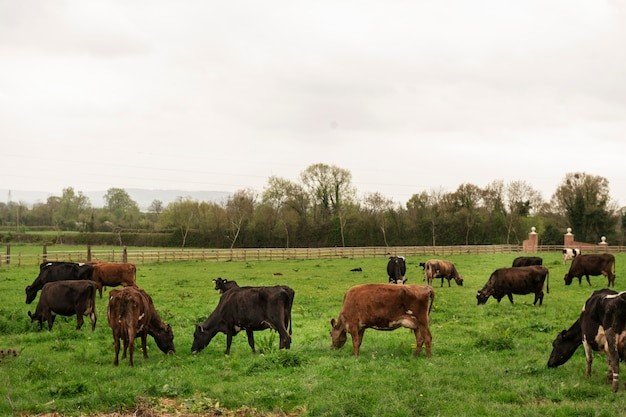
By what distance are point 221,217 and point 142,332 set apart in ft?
193

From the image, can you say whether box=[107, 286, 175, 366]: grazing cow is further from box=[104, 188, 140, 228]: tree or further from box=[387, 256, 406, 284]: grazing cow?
box=[104, 188, 140, 228]: tree

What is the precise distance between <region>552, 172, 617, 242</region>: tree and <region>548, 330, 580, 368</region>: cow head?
68587 mm

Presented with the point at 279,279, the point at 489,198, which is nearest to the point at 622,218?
the point at 489,198

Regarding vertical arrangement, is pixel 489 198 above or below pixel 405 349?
above

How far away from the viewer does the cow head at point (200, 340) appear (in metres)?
12.5

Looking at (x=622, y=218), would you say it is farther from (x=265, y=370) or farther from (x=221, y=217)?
(x=265, y=370)

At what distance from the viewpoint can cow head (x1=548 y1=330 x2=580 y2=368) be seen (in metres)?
10.6

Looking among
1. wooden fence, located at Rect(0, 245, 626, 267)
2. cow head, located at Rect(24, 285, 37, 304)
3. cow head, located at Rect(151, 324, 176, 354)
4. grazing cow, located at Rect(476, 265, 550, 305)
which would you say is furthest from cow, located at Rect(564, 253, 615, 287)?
wooden fence, located at Rect(0, 245, 626, 267)

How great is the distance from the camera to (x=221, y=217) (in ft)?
232

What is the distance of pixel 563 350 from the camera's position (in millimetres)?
10609

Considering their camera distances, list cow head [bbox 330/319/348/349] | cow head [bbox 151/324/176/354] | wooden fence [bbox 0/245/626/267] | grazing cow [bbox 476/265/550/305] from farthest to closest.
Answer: wooden fence [bbox 0/245/626/267] < grazing cow [bbox 476/265/550/305] < cow head [bbox 151/324/176/354] < cow head [bbox 330/319/348/349]

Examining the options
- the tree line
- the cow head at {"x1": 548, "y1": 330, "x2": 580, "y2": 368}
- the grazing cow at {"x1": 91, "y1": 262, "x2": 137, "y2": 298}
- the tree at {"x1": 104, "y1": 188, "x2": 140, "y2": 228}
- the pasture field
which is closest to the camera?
the pasture field

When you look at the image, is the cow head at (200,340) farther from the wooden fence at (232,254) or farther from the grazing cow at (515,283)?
the wooden fence at (232,254)

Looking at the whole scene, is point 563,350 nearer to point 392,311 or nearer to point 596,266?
point 392,311
